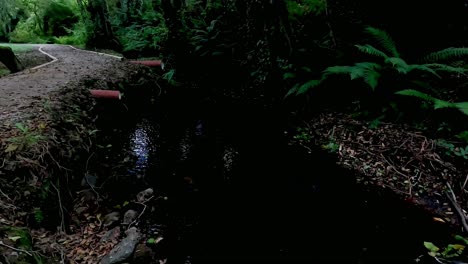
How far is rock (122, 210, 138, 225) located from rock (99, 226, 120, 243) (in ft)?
0.45

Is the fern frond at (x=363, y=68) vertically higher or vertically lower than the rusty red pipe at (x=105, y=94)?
higher

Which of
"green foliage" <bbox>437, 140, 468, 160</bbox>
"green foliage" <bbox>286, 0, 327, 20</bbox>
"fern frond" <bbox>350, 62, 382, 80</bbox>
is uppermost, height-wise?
"green foliage" <bbox>286, 0, 327, 20</bbox>

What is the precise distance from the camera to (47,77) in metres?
6.48

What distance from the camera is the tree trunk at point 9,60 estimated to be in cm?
714

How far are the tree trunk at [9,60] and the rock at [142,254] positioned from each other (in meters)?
6.40

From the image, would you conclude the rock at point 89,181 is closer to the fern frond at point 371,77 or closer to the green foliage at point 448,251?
the green foliage at point 448,251

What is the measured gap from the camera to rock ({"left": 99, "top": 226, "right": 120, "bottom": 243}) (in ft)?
10.8

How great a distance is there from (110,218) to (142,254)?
2.49 ft

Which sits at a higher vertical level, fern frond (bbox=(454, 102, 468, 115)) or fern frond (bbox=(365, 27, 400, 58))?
fern frond (bbox=(365, 27, 400, 58))

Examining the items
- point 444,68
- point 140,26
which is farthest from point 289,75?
point 140,26

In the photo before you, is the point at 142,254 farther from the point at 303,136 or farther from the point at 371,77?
the point at 371,77

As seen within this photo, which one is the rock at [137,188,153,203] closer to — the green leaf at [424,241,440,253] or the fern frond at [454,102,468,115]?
the green leaf at [424,241,440,253]

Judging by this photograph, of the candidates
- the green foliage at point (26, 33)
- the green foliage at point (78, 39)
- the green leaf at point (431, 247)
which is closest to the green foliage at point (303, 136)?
the green leaf at point (431, 247)

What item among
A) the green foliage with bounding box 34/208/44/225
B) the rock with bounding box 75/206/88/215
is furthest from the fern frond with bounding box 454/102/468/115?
the green foliage with bounding box 34/208/44/225
